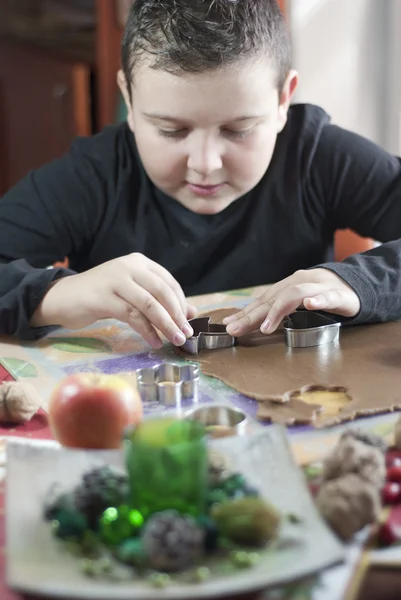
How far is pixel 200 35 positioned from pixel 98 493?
79cm

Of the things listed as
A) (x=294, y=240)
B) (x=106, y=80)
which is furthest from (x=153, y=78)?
(x=106, y=80)

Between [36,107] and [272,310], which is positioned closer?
[272,310]

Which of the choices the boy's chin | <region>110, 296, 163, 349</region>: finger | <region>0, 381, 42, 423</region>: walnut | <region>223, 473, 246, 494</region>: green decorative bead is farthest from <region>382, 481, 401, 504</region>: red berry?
the boy's chin

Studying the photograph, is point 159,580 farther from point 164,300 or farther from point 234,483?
point 164,300

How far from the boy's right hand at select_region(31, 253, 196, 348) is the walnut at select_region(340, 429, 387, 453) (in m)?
0.36

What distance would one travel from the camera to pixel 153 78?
119cm

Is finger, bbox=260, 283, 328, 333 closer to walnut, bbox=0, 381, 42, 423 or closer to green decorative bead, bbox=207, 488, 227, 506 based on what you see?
walnut, bbox=0, 381, 42, 423

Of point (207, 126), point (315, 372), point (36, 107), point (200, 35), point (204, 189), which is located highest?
point (200, 35)

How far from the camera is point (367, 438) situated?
0.70 metres

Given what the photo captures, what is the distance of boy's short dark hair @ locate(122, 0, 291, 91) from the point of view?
3.85 ft

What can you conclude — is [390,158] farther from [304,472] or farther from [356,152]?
[304,472]

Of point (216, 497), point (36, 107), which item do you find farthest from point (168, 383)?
point (36, 107)

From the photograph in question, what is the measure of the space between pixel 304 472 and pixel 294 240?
874mm

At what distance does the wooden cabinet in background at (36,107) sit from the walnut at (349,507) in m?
2.65
